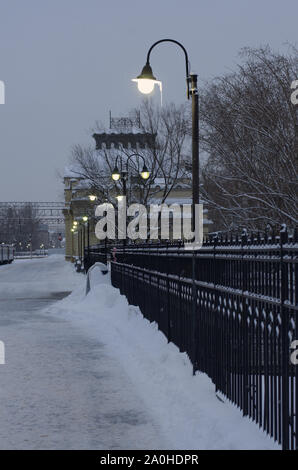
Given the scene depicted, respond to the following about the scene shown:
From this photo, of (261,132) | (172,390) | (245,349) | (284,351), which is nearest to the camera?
(284,351)

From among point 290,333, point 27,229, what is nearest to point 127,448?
point 290,333

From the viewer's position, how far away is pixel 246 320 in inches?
275

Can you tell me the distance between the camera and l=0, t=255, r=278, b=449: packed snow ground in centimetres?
687

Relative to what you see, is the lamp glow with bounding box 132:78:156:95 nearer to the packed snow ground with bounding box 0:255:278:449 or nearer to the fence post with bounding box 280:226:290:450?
the packed snow ground with bounding box 0:255:278:449

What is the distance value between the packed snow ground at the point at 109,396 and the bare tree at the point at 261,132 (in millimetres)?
6879

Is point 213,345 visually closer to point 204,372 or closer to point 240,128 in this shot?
point 204,372

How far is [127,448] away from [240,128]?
1698 centimetres

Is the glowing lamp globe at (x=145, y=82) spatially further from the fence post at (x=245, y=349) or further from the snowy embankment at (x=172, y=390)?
the fence post at (x=245, y=349)

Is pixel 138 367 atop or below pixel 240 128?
below

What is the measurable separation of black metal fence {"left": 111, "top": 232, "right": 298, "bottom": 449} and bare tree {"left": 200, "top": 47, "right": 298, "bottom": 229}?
31.8 ft

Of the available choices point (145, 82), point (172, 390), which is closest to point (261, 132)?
point (145, 82)

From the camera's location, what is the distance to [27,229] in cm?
19288

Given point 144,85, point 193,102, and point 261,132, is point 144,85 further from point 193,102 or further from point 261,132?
point 261,132

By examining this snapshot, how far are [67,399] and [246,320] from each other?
118 inches
